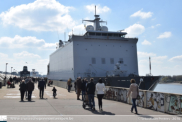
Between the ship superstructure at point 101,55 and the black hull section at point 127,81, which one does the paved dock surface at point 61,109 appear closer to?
the black hull section at point 127,81

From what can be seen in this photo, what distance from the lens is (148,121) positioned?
6.82 meters

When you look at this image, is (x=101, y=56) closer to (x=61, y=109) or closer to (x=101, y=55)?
(x=101, y=55)

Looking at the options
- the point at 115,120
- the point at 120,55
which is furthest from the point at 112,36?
the point at 115,120

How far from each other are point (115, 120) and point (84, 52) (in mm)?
20787

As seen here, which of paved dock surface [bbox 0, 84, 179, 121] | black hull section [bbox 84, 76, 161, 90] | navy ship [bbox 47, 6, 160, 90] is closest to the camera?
paved dock surface [bbox 0, 84, 179, 121]

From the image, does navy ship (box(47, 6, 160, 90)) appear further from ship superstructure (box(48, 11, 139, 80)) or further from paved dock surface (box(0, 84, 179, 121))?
paved dock surface (box(0, 84, 179, 121))

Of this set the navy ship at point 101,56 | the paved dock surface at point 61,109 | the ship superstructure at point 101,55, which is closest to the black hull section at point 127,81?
the navy ship at point 101,56

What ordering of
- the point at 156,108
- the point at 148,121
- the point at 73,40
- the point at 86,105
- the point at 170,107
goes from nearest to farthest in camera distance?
the point at 148,121
the point at 170,107
the point at 156,108
the point at 86,105
the point at 73,40

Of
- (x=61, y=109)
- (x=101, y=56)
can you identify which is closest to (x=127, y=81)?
(x=101, y=56)

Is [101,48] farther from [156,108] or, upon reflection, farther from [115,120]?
[115,120]

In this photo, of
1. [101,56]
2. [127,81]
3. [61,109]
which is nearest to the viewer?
[61,109]

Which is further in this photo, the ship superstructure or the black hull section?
the ship superstructure

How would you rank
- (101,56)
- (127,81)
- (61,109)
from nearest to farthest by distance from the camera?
(61,109) < (127,81) < (101,56)

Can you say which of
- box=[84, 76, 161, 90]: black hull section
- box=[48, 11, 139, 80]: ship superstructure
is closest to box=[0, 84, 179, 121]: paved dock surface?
box=[84, 76, 161, 90]: black hull section
